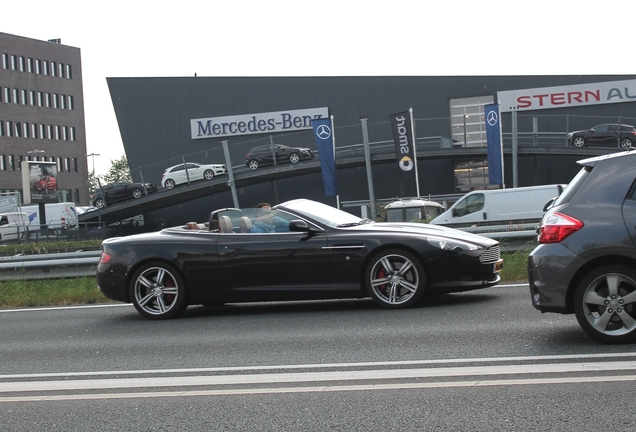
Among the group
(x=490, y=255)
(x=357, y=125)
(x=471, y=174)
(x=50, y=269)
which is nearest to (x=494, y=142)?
(x=357, y=125)

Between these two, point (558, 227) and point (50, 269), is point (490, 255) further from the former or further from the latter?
point (50, 269)

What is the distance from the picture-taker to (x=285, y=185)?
46.9 m

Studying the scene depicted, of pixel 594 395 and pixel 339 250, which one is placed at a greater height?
pixel 339 250

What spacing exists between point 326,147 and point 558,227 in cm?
2885

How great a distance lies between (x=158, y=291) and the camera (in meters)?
10.2

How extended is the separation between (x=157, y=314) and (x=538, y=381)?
5630mm

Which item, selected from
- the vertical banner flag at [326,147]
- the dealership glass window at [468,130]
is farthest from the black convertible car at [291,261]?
the dealership glass window at [468,130]

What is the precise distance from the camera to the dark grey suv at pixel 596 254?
6.52 m

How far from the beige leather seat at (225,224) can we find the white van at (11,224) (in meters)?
30.2

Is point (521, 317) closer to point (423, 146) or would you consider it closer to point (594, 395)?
point (594, 395)

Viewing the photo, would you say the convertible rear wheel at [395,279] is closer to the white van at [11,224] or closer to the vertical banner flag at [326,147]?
the vertical banner flag at [326,147]

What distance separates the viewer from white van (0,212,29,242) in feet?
130

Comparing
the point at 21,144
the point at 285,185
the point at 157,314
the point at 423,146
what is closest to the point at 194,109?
the point at 285,185

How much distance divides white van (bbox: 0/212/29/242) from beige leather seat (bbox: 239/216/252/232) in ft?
99.5
